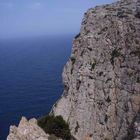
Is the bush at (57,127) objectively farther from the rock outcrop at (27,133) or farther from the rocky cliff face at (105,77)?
the rock outcrop at (27,133)

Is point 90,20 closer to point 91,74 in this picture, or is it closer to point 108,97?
point 91,74

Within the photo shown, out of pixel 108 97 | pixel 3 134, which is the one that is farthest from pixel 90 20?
pixel 3 134

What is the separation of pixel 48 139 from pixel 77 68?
12460mm

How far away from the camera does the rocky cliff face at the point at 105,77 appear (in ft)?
114

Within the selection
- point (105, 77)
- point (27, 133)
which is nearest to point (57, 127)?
point (27, 133)

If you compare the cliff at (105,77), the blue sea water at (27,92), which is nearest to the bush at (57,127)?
the cliff at (105,77)

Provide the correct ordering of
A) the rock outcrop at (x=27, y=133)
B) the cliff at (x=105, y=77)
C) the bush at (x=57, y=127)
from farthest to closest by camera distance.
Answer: the bush at (x=57, y=127), the rock outcrop at (x=27, y=133), the cliff at (x=105, y=77)

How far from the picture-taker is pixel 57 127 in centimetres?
4244

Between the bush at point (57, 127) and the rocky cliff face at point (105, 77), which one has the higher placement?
the rocky cliff face at point (105, 77)

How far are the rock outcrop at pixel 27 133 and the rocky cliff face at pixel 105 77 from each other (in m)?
5.62

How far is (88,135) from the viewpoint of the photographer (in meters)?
39.2

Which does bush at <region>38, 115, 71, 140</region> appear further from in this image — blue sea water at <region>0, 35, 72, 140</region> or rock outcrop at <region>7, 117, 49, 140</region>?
blue sea water at <region>0, 35, 72, 140</region>

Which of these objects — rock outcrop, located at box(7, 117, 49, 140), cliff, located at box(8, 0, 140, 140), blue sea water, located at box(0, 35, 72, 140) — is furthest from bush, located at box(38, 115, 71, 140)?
blue sea water, located at box(0, 35, 72, 140)

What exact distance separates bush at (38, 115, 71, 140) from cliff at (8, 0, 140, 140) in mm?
776
